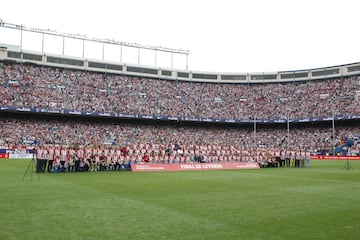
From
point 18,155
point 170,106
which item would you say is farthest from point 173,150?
point 170,106

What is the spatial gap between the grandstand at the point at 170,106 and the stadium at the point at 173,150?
0.70ft

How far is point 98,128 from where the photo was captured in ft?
179

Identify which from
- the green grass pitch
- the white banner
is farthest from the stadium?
the white banner

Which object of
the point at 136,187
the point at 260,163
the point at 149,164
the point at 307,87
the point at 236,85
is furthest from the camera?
the point at 236,85

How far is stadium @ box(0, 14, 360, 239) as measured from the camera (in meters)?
7.79

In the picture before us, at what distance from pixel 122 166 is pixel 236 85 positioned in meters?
47.2

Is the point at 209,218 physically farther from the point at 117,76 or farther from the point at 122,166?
the point at 117,76

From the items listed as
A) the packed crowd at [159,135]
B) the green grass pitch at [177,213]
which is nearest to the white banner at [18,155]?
the packed crowd at [159,135]

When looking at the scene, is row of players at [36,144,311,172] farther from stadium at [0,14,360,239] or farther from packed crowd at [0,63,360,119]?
packed crowd at [0,63,360,119]

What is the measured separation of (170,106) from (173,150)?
33434 mm

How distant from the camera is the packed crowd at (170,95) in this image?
171 ft

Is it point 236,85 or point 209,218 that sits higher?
point 236,85

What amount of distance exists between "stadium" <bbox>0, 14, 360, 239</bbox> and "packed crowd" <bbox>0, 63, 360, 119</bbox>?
0.20m

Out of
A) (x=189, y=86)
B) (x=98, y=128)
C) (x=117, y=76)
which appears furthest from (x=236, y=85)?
(x=98, y=128)
